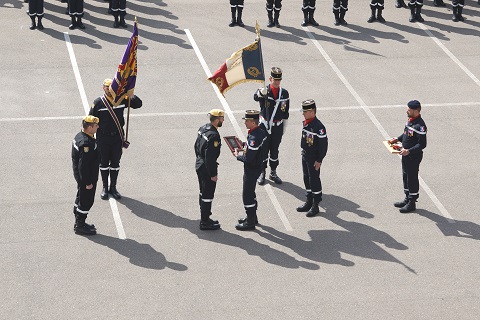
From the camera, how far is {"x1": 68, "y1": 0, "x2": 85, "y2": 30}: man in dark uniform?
21439 mm

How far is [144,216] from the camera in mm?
13977

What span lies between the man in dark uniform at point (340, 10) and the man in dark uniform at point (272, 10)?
1313 millimetres

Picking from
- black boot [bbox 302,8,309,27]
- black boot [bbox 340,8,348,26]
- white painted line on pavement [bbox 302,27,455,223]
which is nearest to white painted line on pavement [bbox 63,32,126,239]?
white painted line on pavement [bbox 302,27,455,223]

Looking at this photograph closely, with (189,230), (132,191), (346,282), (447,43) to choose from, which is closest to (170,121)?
(132,191)

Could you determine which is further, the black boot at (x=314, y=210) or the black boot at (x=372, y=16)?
the black boot at (x=372, y=16)

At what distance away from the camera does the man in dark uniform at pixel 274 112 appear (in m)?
14.8

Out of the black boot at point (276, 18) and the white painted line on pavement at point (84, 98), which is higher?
the black boot at point (276, 18)

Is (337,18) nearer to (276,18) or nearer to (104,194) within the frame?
(276,18)

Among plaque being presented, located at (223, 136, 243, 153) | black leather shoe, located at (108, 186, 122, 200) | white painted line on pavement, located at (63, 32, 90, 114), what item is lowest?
black leather shoe, located at (108, 186, 122, 200)

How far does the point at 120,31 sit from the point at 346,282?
11.1 metres

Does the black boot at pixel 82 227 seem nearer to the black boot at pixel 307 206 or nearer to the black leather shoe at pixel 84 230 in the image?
the black leather shoe at pixel 84 230

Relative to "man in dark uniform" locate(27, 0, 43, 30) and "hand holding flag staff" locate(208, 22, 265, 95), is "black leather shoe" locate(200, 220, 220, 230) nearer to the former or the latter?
"hand holding flag staff" locate(208, 22, 265, 95)

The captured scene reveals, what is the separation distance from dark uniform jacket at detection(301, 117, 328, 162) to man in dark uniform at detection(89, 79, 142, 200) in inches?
105

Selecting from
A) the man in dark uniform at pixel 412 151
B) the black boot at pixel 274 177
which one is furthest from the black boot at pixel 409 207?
the black boot at pixel 274 177
